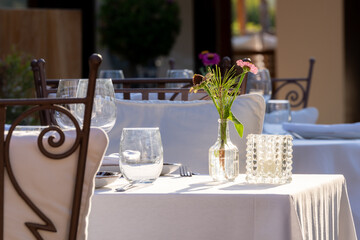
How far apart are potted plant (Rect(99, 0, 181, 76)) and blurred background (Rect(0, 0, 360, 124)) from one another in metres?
0.01

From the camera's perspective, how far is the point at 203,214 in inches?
67.2

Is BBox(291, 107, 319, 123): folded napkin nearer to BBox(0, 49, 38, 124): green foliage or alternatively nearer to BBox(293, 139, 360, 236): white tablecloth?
BBox(293, 139, 360, 236): white tablecloth

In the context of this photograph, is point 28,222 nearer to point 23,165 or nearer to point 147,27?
point 23,165

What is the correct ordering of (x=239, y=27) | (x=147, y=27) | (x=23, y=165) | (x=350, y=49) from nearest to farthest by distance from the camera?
(x=23, y=165) < (x=350, y=49) < (x=147, y=27) < (x=239, y=27)

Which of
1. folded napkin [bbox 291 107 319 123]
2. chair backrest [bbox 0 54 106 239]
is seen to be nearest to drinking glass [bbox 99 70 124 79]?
folded napkin [bbox 291 107 319 123]

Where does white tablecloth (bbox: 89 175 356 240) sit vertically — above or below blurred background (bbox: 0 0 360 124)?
below

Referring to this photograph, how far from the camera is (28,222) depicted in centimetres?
142

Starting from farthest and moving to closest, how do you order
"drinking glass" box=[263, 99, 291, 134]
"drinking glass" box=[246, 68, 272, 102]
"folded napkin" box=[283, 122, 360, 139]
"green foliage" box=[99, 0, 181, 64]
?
"green foliage" box=[99, 0, 181, 64] → "drinking glass" box=[246, 68, 272, 102] → "drinking glass" box=[263, 99, 291, 134] → "folded napkin" box=[283, 122, 360, 139]

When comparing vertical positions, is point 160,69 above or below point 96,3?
below

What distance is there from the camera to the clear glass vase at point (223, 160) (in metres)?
2.01

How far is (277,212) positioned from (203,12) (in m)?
7.87

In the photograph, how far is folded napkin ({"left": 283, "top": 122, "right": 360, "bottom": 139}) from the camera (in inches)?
126

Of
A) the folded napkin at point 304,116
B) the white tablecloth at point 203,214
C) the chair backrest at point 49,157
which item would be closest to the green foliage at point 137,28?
the folded napkin at point 304,116

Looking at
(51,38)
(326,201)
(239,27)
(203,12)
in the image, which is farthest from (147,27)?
(239,27)
